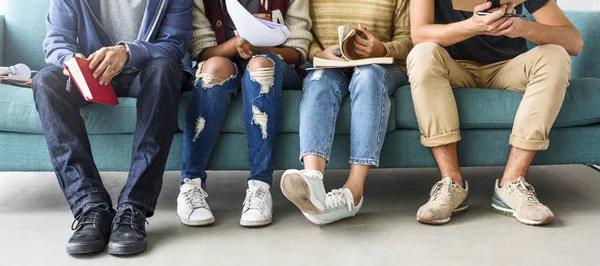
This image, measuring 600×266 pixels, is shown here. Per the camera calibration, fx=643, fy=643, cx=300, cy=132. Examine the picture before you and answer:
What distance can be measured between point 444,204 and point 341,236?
1.13ft

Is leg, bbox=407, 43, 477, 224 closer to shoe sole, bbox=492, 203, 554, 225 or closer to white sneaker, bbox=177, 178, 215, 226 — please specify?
shoe sole, bbox=492, 203, 554, 225

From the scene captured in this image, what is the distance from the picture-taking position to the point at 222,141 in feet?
6.78

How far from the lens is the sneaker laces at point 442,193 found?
194 cm

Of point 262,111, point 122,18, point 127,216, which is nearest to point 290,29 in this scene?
point 262,111

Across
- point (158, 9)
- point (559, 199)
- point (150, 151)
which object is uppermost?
point (158, 9)

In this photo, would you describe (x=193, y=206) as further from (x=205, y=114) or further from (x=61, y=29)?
(x=61, y=29)

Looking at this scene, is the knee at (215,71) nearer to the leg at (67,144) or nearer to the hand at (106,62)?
the hand at (106,62)

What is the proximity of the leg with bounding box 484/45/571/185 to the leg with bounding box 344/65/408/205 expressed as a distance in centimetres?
42

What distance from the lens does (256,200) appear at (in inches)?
75.4

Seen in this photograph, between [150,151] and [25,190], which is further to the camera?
[25,190]

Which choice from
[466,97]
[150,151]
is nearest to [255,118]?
[150,151]

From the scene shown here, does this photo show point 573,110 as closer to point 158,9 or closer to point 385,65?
point 385,65

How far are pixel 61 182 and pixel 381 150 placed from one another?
0.98m

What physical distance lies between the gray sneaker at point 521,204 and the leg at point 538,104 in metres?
0.04
